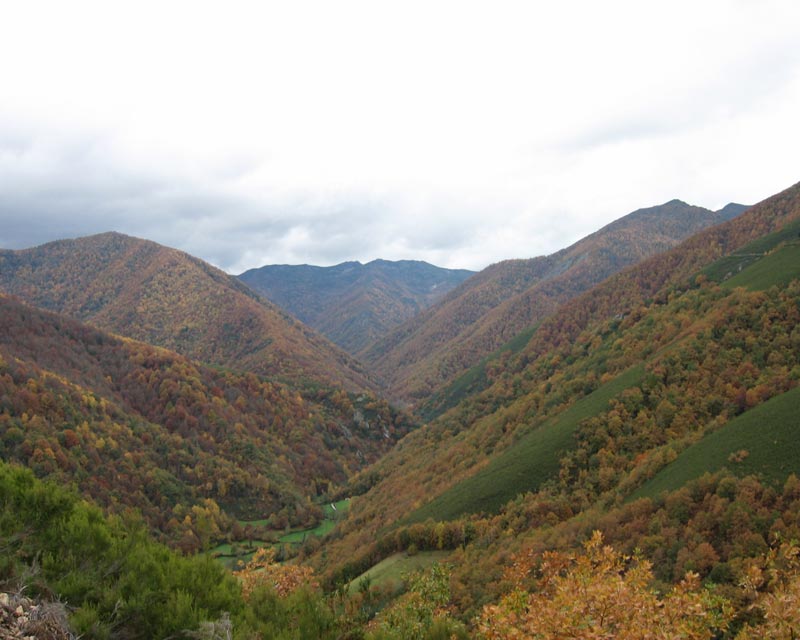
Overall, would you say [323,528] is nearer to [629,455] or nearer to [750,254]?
[629,455]

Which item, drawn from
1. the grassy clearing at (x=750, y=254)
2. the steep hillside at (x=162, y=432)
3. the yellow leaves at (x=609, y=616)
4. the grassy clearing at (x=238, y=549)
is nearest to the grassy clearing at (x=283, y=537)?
the grassy clearing at (x=238, y=549)

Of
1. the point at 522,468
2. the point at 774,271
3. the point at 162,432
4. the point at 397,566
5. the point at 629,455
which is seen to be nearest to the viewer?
the point at 397,566

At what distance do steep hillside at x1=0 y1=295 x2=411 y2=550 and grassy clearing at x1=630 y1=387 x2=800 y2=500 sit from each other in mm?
85539

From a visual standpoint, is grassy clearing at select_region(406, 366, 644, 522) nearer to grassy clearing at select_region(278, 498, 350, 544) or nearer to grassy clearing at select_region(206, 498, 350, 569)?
grassy clearing at select_region(206, 498, 350, 569)

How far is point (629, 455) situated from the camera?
6331cm

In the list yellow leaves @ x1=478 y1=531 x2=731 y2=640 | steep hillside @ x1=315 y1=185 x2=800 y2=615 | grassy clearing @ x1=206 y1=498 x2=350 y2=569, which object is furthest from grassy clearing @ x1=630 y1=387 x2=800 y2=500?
grassy clearing @ x1=206 y1=498 x2=350 y2=569

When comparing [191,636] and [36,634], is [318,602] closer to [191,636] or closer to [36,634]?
[191,636]

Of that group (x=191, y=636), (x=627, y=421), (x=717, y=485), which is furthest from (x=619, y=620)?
(x=627, y=421)

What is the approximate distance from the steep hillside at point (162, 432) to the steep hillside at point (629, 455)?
39.9 meters

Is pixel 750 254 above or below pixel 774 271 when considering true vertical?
above

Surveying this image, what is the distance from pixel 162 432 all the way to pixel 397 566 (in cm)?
10379

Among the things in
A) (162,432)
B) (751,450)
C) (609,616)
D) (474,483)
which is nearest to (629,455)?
(751,450)

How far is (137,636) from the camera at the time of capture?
42.0ft

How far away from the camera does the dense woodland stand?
14578 mm
